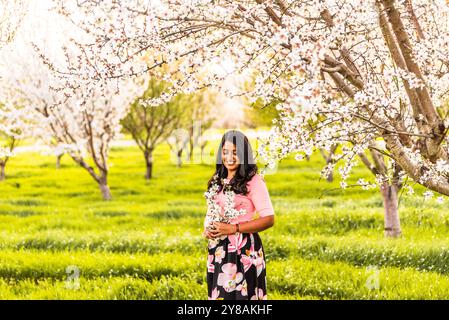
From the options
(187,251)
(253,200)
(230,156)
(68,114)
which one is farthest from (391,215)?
(68,114)

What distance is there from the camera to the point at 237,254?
471 cm

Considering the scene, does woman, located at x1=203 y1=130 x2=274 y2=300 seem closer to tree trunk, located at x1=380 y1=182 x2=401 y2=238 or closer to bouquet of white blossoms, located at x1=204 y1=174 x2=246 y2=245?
bouquet of white blossoms, located at x1=204 y1=174 x2=246 y2=245

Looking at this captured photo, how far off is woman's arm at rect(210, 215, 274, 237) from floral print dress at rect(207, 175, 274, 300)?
0.32 ft

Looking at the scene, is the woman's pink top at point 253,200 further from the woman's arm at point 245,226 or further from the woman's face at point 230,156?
the woman's face at point 230,156

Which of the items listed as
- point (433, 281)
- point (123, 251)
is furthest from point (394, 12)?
point (123, 251)

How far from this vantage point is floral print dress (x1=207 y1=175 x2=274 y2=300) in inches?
184

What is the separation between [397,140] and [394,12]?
115 centimetres

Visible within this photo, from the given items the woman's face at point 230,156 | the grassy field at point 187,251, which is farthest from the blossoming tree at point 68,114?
the woman's face at point 230,156

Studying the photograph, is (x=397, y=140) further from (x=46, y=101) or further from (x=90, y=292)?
(x=46, y=101)

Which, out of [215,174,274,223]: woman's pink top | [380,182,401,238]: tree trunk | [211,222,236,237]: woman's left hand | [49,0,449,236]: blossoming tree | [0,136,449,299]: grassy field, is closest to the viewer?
[49,0,449,236]: blossoming tree

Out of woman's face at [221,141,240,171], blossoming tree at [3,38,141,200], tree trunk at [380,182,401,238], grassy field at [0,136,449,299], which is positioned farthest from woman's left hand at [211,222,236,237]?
blossoming tree at [3,38,141,200]

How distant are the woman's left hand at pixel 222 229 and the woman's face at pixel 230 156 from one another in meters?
0.54

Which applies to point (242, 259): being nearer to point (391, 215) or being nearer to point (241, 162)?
point (241, 162)

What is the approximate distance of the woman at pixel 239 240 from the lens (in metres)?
4.68
